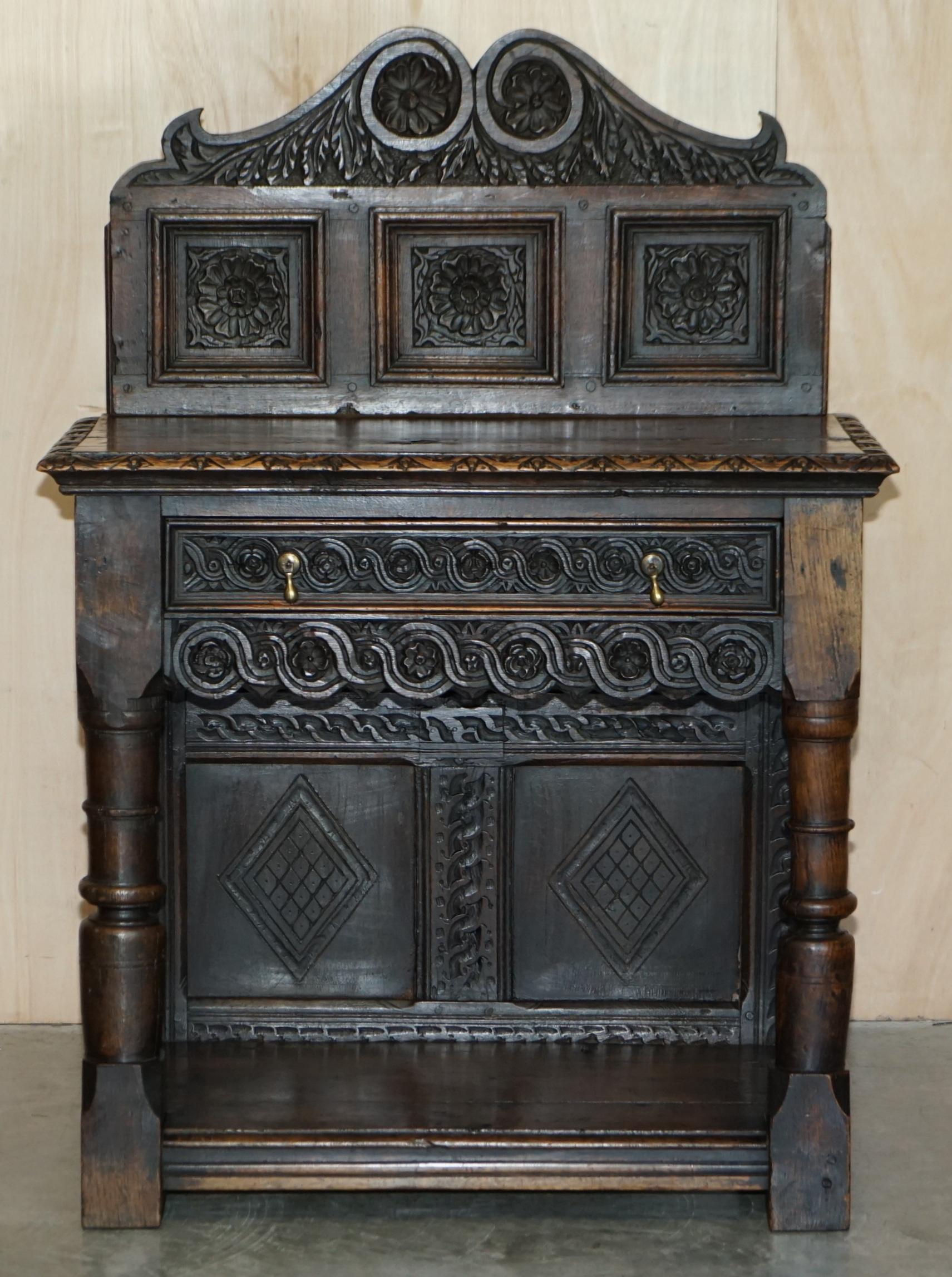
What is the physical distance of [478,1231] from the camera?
2.33 m

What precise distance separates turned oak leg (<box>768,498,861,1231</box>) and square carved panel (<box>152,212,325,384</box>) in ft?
3.10

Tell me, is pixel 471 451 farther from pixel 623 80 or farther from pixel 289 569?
pixel 623 80

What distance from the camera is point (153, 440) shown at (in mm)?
2322

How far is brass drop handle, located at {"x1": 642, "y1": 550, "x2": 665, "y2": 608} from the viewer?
2180mm

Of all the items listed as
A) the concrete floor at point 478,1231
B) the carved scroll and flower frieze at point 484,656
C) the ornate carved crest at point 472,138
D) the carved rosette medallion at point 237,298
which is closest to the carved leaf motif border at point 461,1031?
the concrete floor at point 478,1231

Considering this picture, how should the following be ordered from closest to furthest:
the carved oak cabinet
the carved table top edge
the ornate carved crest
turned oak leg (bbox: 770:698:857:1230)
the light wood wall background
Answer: the carved table top edge < turned oak leg (bbox: 770:698:857:1230) < the carved oak cabinet < the ornate carved crest < the light wood wall background

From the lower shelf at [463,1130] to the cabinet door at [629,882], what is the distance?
0.72ft

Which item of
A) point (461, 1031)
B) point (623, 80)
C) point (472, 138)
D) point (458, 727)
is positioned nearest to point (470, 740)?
point (458, 727)

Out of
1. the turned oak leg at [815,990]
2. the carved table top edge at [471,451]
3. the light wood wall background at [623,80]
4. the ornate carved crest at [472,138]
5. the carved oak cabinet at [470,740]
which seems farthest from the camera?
the light wood wall background at [623,80]

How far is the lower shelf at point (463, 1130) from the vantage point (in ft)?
7.63

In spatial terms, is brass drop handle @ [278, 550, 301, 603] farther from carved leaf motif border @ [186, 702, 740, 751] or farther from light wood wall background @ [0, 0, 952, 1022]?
light wood wall background @ [0, 0, 952, 1022]

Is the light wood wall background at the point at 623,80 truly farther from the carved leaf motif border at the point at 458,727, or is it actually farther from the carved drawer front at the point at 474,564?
the carved drawer front at the point at 474,564

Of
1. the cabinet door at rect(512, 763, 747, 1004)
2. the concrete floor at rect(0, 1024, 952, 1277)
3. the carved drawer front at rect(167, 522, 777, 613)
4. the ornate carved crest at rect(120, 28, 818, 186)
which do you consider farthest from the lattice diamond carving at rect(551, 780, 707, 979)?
the ornate carved crest at rect(120, 28, 818, 186)

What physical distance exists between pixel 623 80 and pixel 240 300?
2.47 feet
